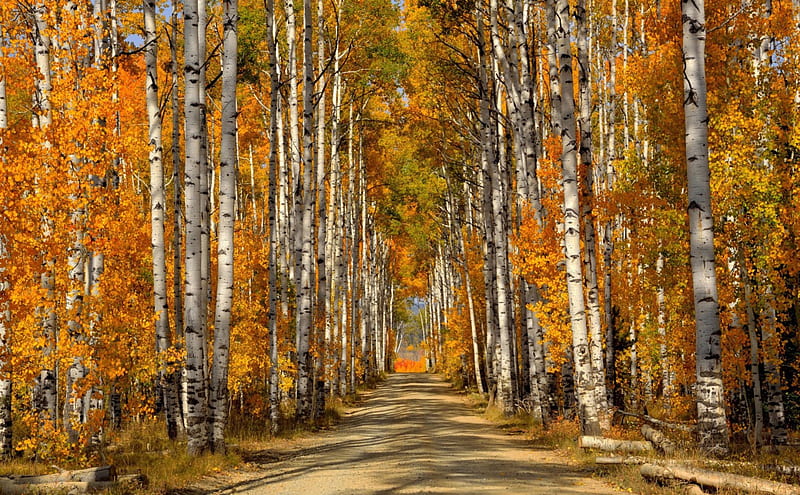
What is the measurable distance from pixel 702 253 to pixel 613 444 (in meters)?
3.93

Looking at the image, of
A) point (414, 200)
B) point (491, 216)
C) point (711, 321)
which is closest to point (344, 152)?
point (414, 200)

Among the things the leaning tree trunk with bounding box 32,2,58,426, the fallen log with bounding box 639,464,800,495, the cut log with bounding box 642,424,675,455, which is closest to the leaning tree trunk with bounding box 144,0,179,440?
the leaning tree trunk with bounding box 32,2,58,426

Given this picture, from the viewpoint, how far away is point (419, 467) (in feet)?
39.1

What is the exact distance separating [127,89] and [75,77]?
1455cm

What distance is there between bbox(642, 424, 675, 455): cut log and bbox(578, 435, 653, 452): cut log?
0.13 metres

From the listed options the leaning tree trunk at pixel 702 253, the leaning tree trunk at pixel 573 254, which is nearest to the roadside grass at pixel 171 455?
the leaning tree trunk at pixel 573 254

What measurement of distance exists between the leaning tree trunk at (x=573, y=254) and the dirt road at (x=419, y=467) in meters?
1.20

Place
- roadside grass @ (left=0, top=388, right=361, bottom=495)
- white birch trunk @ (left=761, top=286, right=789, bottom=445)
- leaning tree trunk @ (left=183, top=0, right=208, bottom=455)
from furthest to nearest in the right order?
white birch trunk @ (left=761, top=286, right=789, bottom=445)
leaning tree trunk @ (left=183, top=0, right=208, bottom=455)
roadside grass @ (left=0, top=388, right=361, bottom=495)

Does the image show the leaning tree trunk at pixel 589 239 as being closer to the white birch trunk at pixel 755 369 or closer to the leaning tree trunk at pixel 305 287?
the white birch trunk at pixel 755 369

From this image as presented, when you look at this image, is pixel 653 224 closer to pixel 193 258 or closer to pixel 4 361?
pixel 193 258

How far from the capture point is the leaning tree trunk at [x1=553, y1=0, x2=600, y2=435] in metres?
14.4

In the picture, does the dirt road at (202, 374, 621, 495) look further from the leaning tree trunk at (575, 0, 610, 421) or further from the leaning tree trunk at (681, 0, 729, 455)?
the leaning tree trunk at (575, 0, 610, 421)

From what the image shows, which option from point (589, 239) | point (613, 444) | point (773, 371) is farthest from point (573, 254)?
point (773, 371)

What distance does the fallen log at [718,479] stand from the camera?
8.05 meters
